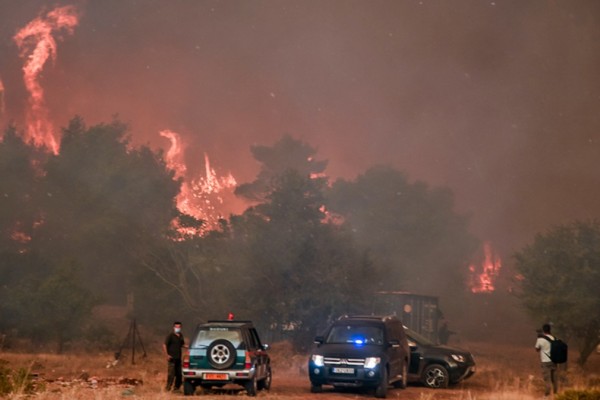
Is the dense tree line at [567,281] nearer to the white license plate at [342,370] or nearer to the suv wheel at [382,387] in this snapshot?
Result: the suv wheel at [382,387]

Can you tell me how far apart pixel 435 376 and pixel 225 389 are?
6847 millimetres

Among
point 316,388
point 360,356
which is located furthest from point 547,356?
point 316,388

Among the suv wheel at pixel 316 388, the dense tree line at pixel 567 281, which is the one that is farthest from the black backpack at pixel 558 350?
the dense tree line at pixel 567 281

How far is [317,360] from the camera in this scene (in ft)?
72.1

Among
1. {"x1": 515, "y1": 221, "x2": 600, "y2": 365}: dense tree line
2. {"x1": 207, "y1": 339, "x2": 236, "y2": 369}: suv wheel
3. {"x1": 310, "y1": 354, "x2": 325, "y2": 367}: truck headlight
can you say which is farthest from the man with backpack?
{"x1": 515, "y1": 221, "x2": 600, "y2": 365}: dense tree line

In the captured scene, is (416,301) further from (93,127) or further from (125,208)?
(93,127)

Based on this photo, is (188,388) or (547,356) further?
(547,356)

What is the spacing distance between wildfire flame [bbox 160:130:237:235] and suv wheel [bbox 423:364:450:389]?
52.0m

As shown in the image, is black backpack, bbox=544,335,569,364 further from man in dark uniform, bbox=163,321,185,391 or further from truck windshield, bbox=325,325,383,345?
man in dark uniform, bbox=163,321,185,391

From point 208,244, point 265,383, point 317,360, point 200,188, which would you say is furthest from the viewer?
point 200,188

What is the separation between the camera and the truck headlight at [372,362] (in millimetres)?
21422

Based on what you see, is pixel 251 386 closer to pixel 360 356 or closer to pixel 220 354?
pixel 220 354

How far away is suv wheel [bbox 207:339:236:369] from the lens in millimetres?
20062

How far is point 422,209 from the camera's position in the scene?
290 ft
